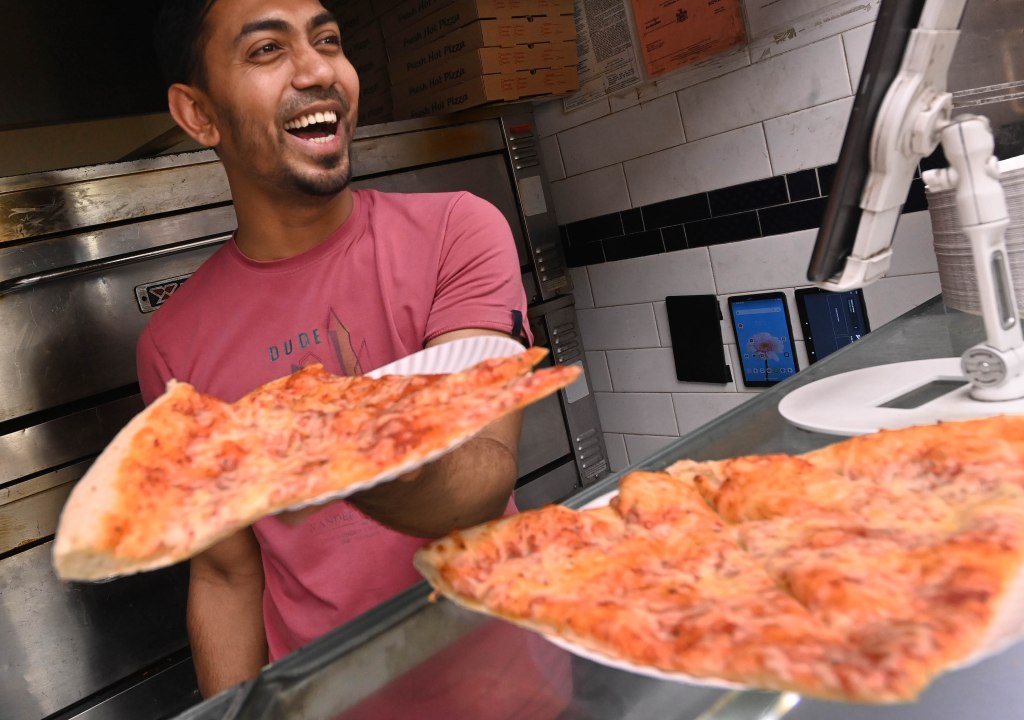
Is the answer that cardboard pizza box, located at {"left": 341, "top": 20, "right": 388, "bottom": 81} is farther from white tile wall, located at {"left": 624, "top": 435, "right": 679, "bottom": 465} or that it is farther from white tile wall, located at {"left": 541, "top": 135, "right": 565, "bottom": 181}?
white tile wall, located at {"left": 624, "top": 435, "right": 679, "bottom": 465}

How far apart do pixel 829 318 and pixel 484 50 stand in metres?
1.55

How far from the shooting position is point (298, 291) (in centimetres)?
162

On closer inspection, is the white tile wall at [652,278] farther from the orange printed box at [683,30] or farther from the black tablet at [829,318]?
the orange printed box at [683,30]

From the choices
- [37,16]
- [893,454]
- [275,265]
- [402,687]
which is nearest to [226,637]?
[275,265]

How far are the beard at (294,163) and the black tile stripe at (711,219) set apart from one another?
153 centimetres

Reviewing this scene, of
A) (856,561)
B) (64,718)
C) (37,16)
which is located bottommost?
(64,718)

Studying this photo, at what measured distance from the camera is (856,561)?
64cm

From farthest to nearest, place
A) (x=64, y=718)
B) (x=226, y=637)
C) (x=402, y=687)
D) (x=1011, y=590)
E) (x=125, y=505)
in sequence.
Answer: (x=64, y=718), (x=226, y=637), (x=402, y=687), (x=125, y=505), (x=1011, y=590)

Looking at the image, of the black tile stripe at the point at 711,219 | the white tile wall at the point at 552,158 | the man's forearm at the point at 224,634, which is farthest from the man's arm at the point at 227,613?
the white tile wall at the point at 552,158

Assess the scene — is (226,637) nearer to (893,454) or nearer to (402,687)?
(402,687)

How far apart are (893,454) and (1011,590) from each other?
31 centimetres

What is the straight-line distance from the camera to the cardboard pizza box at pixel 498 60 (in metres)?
3.13

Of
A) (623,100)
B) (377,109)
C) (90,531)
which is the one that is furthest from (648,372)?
(90,531)

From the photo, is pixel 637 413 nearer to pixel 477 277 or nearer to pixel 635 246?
pixel 635 246
